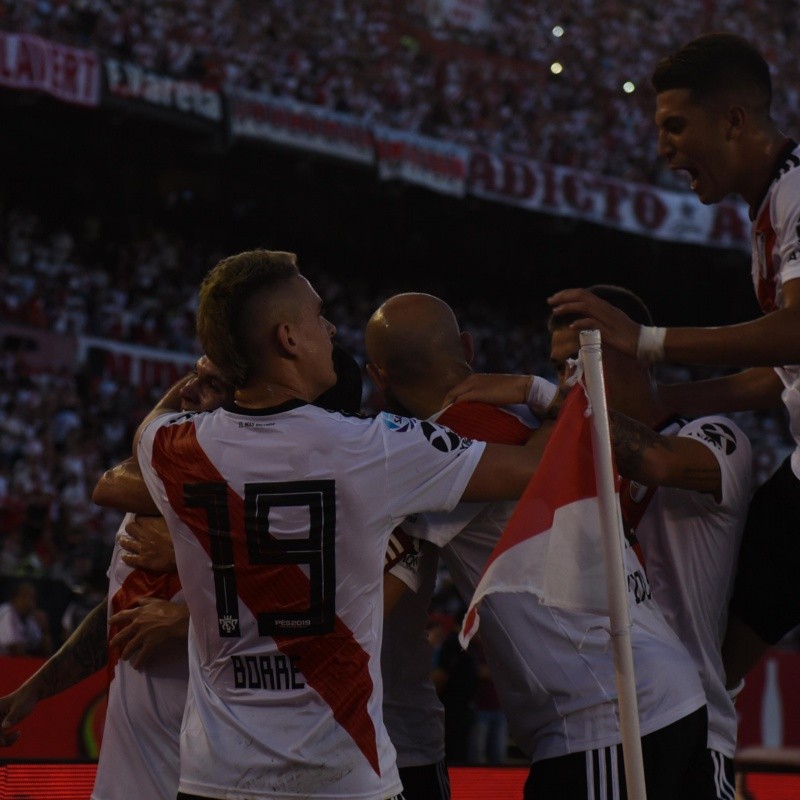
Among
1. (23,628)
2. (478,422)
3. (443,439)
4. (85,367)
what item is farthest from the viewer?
(85,367)

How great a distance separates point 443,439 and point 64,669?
1.45 metres

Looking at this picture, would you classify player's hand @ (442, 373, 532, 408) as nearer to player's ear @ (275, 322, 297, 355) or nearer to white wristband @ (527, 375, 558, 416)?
white wristband @ (527, 375, 558, 416)

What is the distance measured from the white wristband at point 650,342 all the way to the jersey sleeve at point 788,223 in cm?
39

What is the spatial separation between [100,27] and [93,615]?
56.0ft

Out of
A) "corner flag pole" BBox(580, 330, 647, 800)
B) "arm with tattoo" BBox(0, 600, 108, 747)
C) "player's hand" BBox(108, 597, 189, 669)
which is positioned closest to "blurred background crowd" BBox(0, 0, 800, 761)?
"arm with tattoo" BBox(0, 600, 108, 747)

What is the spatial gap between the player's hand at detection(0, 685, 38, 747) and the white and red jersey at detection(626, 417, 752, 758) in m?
1.66

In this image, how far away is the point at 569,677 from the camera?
2869 mm

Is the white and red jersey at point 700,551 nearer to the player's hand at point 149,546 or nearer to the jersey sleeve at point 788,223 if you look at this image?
the jersey sleeve at point 788,223

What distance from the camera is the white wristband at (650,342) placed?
2.93 metres

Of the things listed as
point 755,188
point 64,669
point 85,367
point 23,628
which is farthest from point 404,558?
point 85,367

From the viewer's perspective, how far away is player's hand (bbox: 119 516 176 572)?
10.5 feet

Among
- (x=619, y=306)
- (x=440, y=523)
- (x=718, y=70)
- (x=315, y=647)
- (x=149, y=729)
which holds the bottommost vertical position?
(x=149, y=729)

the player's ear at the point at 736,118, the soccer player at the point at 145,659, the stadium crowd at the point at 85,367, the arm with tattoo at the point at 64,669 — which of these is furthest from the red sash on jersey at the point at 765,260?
the stadium crowd at the point at 85,367

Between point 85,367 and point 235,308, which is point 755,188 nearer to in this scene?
point 235,308
